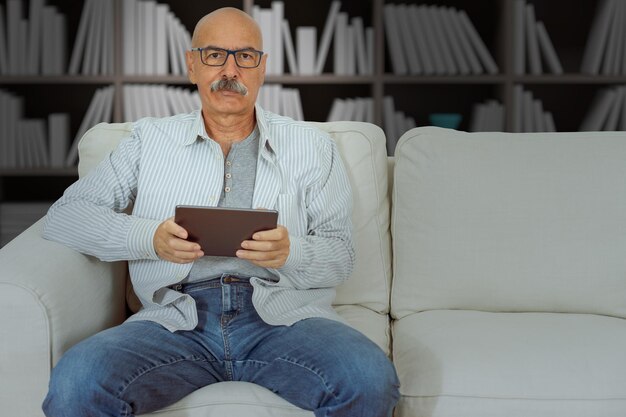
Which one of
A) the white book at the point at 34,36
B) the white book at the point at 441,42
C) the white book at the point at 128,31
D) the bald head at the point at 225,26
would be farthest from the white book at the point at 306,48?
the bald head at the point at 225,26

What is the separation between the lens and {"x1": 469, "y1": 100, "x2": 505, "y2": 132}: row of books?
3.58 metres

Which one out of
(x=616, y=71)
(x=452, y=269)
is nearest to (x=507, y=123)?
(x=616, y=71)

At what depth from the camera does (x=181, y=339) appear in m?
1.59

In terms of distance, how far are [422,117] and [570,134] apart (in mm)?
1888

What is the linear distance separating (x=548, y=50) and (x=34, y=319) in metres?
2.70

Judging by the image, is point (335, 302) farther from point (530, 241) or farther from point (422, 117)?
point (422, 117)

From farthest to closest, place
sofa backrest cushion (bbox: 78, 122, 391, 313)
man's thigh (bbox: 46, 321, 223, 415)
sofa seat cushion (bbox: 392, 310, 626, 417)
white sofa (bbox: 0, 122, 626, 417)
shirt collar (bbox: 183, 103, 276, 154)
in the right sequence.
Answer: sofa backrest cushion (bbox: 78, 122, 391, 313) < shirt collar (bbox: 183, 103, 276, 154) < white sofa (bbox: 0, 122, 626, 417) < sofa seat cushion (bbox: 392, 310, 626, 417) < man's thigh (bbox: 46, 321, 223, 415)

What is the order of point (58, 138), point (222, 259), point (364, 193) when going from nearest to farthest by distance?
point (222, 259) → point (364, 193) → point (58, 138)

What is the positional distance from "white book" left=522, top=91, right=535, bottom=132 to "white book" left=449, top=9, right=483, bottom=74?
0.73 ft

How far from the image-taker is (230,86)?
1.85 m

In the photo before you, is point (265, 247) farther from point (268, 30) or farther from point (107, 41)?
point (107, 41)

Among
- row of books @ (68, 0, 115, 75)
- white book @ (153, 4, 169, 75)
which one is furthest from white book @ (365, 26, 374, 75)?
row of books @ (68, 0, 115, 75)

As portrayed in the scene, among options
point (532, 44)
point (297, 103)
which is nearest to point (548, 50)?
point (532, 44)

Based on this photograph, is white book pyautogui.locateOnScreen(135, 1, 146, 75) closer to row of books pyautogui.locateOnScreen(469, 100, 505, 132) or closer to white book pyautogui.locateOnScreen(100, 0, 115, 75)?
white book pyautogui.locateOnScreen(100, 0, 115, 75)
